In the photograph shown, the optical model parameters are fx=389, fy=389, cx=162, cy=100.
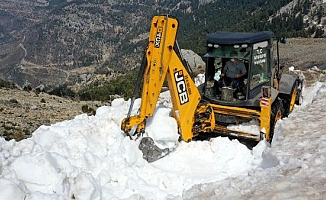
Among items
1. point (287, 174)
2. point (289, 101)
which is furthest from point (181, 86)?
point (289, 101)

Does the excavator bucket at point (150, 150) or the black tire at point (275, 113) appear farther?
the black tire at point (275, 113)

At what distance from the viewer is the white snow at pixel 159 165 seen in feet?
18.7

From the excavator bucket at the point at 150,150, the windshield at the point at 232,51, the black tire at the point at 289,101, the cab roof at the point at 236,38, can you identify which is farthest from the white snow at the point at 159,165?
the cab roof at the point at 236,38

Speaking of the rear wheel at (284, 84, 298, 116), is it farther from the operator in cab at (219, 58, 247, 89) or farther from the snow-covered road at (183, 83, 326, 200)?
the snow-covered road at (183, 83, 326, 200)

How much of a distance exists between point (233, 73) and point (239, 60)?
37 centimetres

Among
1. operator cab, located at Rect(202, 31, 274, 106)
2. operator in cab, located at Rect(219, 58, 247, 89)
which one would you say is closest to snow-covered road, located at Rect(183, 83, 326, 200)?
operator cab, located at Rect(202, 31, 274, 106)

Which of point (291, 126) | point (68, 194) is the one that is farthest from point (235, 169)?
point (68, 194)

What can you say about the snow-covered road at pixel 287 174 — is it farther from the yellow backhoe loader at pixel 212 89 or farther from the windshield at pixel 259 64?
the windshield at pixel 259 64

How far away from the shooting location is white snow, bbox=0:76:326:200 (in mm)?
5715

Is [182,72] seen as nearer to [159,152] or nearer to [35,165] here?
[159,152]

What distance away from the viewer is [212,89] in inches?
401

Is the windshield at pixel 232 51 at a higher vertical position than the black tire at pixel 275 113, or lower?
higher

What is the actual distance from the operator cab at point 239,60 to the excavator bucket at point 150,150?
241 cm

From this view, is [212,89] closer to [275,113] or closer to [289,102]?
[275,113]
